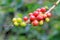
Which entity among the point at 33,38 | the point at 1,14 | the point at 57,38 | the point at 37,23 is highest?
the point at 1,14

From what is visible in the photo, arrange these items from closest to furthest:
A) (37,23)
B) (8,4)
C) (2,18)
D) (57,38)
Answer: (37,23), (8,4), (57,38), (2,18)

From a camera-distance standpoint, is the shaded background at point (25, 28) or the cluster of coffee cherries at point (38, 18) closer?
the cluster of coffee cherries at point (38, 18)

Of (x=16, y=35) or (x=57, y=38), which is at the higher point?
(x=16, y=35)

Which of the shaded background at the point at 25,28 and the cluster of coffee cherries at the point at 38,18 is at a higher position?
the shaded background at the point at 25,28

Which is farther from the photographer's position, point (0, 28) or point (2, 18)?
point (2, 18)

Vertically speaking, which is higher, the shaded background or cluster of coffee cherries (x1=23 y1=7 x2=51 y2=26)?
the shaded background

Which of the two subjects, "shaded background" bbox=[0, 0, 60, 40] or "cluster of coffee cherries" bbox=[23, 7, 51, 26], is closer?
"cluster of coffee cherries" bbox=[23, 7, 51, 26]

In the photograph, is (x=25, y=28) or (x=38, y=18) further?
(x=25, y=28)

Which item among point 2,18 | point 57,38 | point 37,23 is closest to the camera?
point 37,23

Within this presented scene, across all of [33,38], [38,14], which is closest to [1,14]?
[33,38]

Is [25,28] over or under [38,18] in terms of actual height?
over

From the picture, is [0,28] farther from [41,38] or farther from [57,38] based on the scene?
[57,38]
